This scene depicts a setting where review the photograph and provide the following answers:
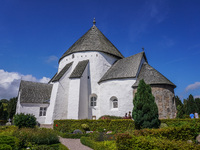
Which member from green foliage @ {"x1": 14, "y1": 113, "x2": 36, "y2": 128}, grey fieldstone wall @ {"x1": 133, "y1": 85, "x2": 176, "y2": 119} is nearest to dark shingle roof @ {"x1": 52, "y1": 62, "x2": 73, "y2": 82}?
green foliage @ {"x1": 14, "y1": 113, "x2": 36, "y2": 128}

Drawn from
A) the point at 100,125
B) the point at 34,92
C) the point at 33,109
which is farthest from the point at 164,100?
the point at 34,92

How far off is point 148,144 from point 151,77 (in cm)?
1195

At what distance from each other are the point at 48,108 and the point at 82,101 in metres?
5.27

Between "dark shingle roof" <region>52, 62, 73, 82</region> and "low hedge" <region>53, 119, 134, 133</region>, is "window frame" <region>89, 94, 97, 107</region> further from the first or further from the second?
"low hedge" <region>53, 119, 134, 133</region>

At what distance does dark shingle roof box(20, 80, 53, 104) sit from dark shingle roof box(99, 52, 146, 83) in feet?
28.4

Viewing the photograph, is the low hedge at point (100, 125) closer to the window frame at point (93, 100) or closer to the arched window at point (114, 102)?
the arched window at point (114, 102)

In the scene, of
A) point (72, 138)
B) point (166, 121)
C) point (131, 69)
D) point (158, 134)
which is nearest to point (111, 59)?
point (131, 69)

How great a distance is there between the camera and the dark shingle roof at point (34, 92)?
20797 mm

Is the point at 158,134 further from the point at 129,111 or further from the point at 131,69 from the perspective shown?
the point at 131,69

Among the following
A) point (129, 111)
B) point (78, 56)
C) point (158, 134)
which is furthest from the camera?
point (78, 56)

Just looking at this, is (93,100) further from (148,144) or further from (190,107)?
(190,107)

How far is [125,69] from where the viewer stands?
19.5 m

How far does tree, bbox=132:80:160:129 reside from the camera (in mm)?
11719

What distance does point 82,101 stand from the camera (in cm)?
1877
